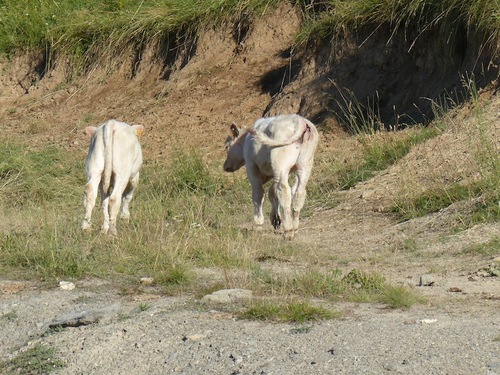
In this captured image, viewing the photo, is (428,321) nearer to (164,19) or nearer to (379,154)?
(379,154)

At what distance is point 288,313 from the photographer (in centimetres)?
765

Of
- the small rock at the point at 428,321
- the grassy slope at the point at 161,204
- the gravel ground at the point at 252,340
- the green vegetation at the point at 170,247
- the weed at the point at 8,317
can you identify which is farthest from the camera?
the grassy slope at the point at 161,204

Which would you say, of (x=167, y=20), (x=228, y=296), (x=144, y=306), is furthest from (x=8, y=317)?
(x=167, y=20)

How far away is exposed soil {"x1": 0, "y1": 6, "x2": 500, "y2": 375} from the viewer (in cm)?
691

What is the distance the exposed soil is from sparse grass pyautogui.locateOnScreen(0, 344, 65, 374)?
82 millimetres

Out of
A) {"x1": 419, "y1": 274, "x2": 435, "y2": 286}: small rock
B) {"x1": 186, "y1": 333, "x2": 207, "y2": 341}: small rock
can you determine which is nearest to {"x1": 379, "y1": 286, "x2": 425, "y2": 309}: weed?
{"x1": 419, "y1": 274, "x2": 435, "y2": 286}: small rock

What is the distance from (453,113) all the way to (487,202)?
10.8ft

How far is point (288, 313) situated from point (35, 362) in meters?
1.75

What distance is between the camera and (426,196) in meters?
12.6

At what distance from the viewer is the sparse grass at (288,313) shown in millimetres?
7609

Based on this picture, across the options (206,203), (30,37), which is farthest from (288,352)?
(30,37)

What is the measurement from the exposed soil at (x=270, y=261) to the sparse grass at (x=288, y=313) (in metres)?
0.12

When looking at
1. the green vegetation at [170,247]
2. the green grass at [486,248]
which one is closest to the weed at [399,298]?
the green vegetation at [170,247]

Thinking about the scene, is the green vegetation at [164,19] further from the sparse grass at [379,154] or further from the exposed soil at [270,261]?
the sparse grass at [379,154]
